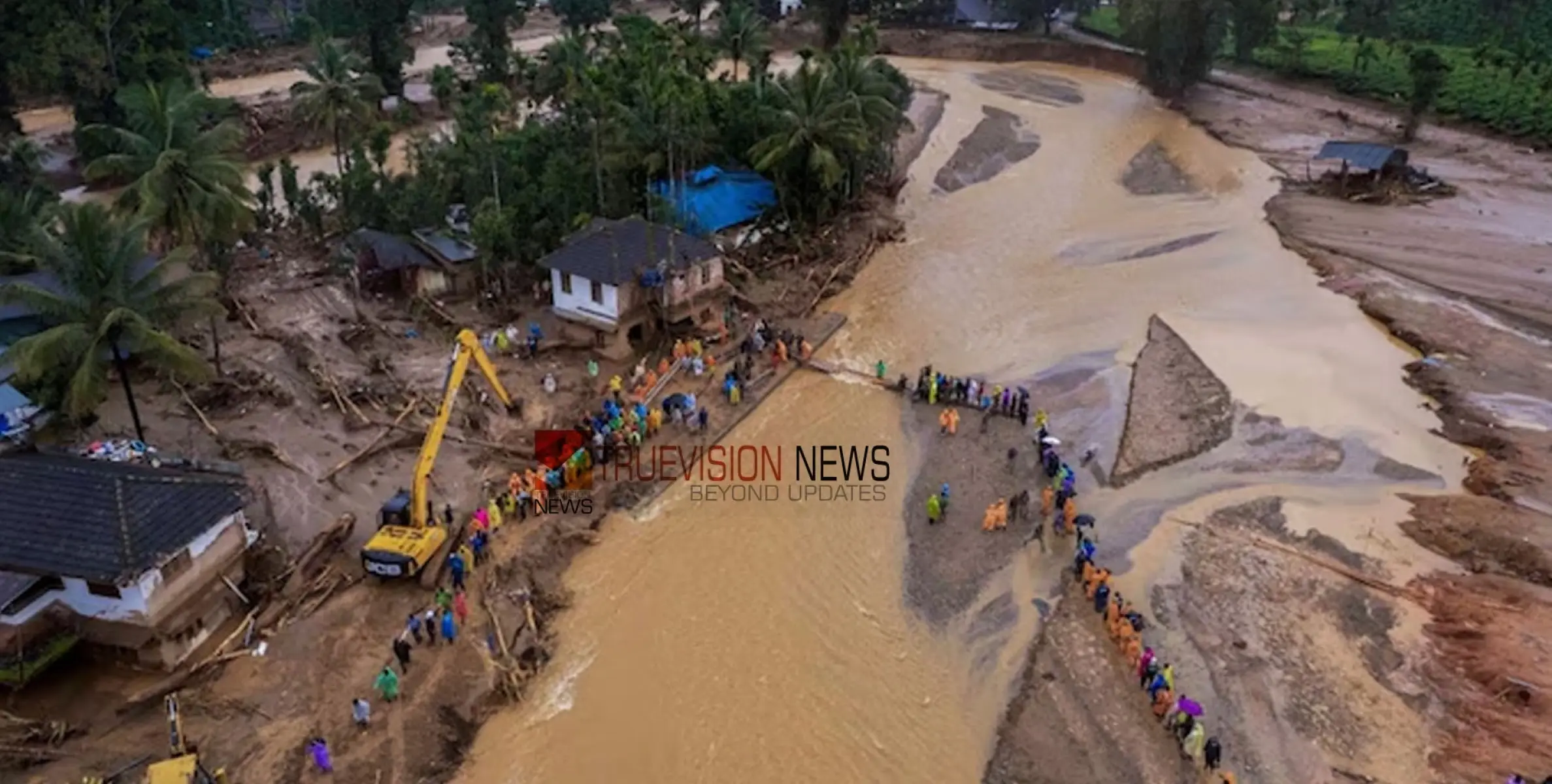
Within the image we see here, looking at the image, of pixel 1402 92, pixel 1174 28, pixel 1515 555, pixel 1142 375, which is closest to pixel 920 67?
pixel 1174 28

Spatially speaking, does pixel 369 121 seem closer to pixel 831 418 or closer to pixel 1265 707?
pixel 831 418

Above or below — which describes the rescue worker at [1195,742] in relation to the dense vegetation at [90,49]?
below

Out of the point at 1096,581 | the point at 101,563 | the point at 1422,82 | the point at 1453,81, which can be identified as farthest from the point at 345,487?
the point at 1453,81

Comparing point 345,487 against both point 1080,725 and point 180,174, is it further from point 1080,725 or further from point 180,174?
point 1080,725

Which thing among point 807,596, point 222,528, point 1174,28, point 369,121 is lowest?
point 807,596

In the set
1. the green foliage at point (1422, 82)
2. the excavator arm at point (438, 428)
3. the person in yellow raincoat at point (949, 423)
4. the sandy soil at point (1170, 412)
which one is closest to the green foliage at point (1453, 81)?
the green foliage at point (1422, 82)

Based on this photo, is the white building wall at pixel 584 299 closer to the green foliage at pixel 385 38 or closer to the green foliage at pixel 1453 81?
the green foliage at pixel 385 38

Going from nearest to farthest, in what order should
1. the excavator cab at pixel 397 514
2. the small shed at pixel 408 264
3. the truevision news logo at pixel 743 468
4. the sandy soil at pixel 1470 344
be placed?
1. the sandy soil at pixel 1470 344
2. the excavator cab at pixel 397 514
3. the truevision news logo at pixel 743 468
4. the small shed at pixel 408 264
